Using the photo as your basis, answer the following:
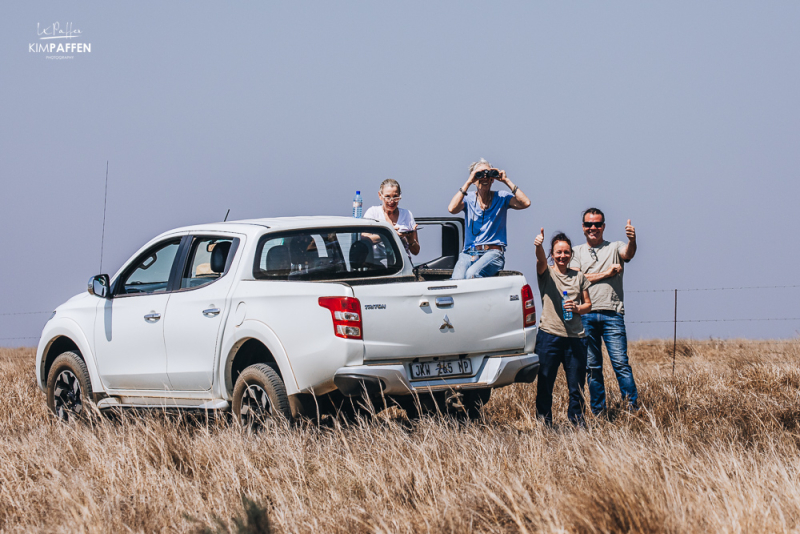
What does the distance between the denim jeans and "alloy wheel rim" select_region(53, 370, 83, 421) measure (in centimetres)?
436

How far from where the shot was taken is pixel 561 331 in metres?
7.93

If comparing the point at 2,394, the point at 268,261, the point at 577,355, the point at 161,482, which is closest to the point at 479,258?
the point at 577,355

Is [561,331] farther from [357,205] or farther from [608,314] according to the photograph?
[357,205]

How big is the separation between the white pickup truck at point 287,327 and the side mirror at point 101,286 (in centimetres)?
1

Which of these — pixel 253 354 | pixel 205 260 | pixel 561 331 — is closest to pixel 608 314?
pixel 561 331

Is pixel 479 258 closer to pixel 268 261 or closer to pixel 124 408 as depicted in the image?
pixel 268 261

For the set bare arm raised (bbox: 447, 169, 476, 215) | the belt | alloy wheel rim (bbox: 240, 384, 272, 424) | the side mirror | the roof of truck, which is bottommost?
alloy wheel rim (bbox: 240, 384, 272, 424)

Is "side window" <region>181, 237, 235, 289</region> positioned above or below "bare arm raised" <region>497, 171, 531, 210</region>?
below

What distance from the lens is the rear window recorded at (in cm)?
732

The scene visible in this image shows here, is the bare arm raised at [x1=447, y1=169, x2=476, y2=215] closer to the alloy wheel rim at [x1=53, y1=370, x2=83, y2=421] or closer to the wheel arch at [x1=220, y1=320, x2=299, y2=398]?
the wheel arch at [x1=220, y1=320, x2=299, y2=398]

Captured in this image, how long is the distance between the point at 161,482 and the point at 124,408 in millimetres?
3534

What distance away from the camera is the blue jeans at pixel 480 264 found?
8422 millimetres

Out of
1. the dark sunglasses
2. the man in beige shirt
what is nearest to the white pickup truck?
the dark sunglasses

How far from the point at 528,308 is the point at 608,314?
5.41ft
